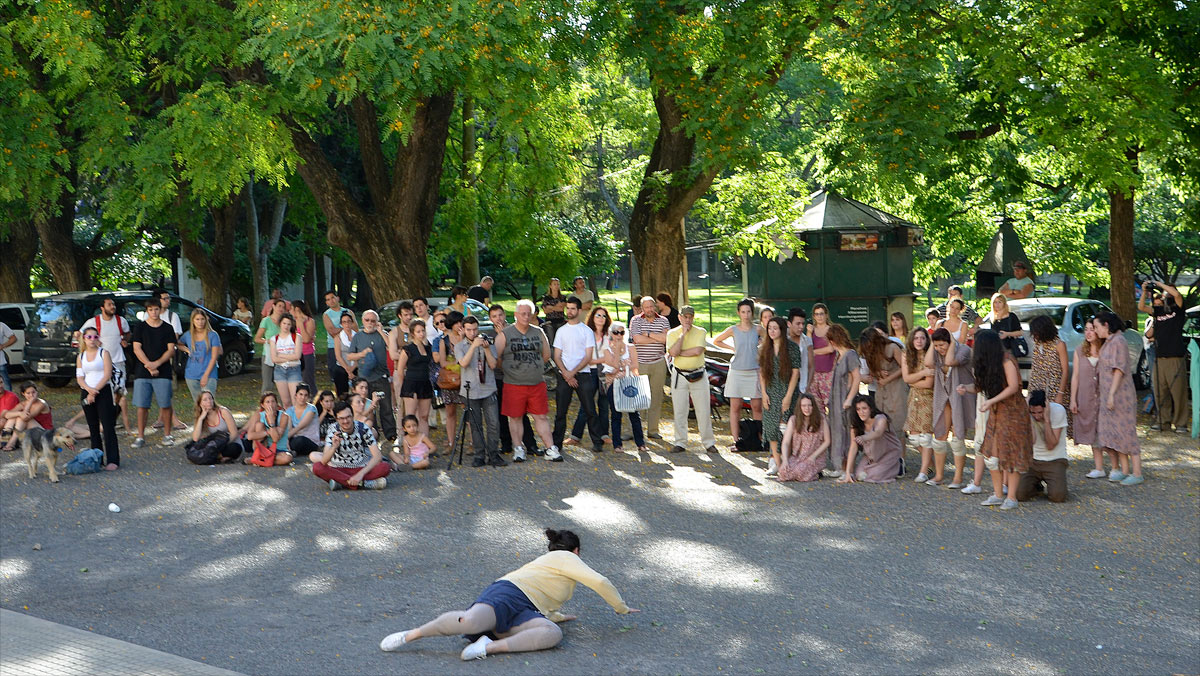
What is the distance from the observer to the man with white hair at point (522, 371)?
12781 millimetres

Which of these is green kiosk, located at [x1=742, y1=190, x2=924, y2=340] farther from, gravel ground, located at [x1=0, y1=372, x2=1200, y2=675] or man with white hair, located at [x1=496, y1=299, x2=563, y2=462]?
man with white hair, located at [x1=496, y1=299, x2=563, y2=462]

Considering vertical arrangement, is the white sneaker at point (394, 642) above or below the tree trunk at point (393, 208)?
below

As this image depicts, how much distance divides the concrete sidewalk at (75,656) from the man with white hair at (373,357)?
648 centimetres

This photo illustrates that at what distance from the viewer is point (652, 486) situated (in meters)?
11.6

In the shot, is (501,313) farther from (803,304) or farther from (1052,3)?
(803,304)

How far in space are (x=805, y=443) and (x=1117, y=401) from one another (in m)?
3.06

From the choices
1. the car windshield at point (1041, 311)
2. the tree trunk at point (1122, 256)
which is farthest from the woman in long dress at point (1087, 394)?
the tree trunk at point (1122, 256)

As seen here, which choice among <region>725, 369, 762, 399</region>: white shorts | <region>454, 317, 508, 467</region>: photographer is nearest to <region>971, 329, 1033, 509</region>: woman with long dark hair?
<region>725, 369, 762, 399</region>: white shorts

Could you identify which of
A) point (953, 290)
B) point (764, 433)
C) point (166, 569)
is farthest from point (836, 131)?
point (166, 569)

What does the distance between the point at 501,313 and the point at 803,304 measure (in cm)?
1229

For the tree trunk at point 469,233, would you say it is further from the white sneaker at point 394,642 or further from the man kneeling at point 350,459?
the white sneaker at point 394,642

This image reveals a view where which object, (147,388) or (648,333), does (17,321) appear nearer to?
(147,388)

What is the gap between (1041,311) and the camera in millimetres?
18359

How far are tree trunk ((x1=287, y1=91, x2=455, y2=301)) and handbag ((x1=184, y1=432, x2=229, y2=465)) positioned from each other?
647cm
